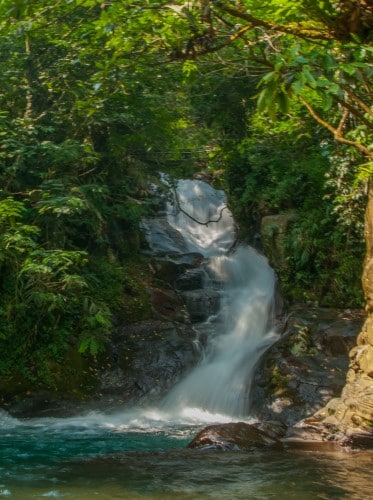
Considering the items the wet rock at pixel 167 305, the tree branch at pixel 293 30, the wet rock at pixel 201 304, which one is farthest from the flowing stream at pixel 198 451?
the tree branch at pixel 293 30

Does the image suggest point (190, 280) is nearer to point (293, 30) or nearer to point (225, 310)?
point (225, 310)

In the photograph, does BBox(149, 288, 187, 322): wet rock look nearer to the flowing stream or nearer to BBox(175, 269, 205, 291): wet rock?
BBox(175, 269, 205, 291): wet rock

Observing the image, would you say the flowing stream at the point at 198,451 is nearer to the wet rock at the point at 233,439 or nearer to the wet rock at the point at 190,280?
the wet rock at the point at 233,439

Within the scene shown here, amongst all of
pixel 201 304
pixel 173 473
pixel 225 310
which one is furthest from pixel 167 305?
pixel 173 473

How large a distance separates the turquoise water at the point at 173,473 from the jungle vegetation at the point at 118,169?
3.27 metres

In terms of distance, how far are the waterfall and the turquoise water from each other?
297 centimetres

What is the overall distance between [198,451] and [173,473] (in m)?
1.14

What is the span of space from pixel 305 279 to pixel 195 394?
408cm

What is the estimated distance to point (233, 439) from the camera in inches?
299

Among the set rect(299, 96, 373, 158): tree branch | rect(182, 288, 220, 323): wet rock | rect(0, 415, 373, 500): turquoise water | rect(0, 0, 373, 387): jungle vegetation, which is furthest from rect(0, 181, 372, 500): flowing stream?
rect(299, 96, 373, 158): tree branch

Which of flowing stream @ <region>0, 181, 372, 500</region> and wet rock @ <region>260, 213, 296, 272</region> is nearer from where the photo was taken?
flowing stream @ <region>0, 181, 372, 500</region>

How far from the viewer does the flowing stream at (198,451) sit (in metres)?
5.74

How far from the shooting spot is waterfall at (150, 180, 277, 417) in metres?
11.5

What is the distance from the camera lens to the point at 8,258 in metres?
10.8
